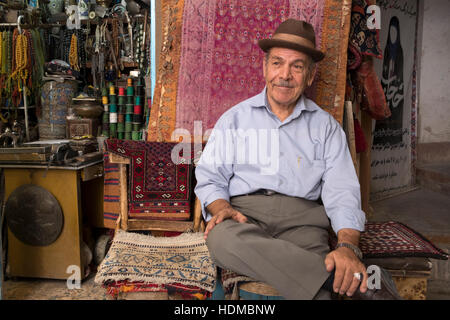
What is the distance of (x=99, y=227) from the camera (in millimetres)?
3170

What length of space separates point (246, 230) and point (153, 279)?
1.90ft

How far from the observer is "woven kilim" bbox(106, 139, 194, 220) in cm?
236

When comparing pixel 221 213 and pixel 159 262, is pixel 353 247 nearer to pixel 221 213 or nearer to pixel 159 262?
pixel 221 213

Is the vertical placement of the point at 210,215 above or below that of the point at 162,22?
below

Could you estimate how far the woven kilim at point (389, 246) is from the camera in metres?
1.73

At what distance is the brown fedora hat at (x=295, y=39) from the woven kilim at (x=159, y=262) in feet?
4.00

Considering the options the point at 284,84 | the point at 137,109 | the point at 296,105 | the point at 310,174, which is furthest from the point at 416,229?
the point at 137,109

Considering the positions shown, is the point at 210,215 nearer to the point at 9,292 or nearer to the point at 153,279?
the point at 153,279

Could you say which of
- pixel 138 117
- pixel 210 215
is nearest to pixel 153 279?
pixel 210 215

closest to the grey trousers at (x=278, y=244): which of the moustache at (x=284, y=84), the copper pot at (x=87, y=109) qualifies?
the moustache at (x=284, y=84)

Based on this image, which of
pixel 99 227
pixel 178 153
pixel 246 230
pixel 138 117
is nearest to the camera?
pixel 246 230

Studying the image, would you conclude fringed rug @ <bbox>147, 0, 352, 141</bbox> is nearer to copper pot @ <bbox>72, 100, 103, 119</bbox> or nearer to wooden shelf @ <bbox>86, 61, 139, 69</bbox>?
copper pot @ <bbox>72, 100, 103, 119</bbox>

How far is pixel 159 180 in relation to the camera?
7.90ft

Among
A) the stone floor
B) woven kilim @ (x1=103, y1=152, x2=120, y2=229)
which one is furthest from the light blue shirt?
the stone floor
